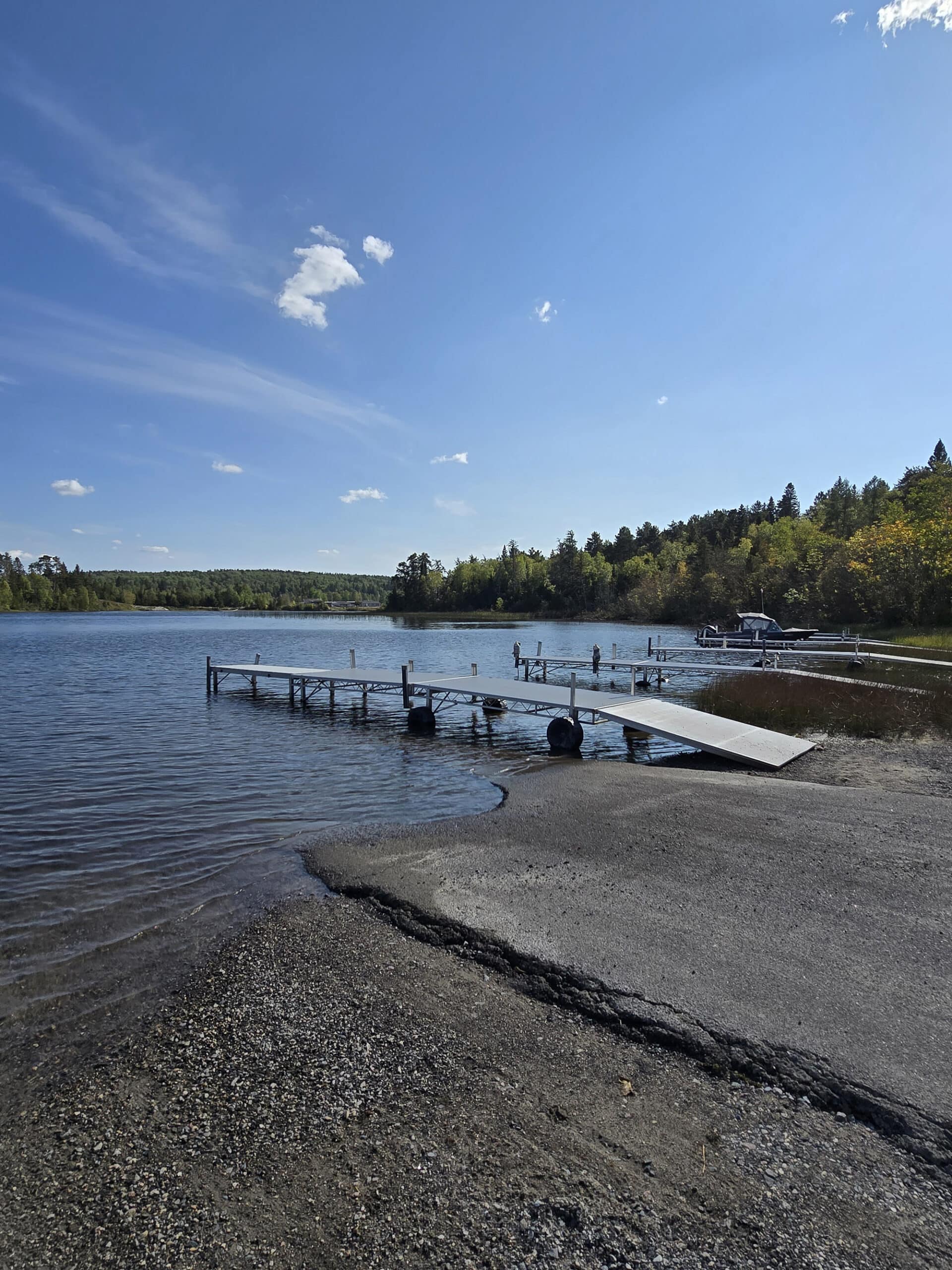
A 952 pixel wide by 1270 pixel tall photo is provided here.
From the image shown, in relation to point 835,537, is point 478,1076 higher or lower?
lower

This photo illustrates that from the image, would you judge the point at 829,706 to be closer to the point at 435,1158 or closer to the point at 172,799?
the point at 172,799

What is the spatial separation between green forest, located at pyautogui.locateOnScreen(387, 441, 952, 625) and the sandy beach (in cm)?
5132

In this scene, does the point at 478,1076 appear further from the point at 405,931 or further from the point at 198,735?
the point at 198,735

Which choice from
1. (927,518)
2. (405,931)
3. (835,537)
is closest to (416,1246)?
(405,931)

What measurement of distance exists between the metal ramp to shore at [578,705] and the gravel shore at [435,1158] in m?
10.3

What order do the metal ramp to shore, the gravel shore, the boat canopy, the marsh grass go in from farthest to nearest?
the boat canopy < the marsh grass < the metal ramp to shore < the gravel shore

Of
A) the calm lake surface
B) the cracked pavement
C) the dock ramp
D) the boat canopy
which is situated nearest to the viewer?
the cracked pavement

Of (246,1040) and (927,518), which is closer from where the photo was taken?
(246,1040)

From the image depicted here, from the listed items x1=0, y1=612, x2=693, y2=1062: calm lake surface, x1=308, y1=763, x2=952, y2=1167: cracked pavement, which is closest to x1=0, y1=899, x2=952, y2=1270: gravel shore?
x1=308, y1=763, x2=952, y2=1167: cracked pavement

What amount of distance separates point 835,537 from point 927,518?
26824 mm

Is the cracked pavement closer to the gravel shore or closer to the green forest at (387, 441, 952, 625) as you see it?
the gravel shore

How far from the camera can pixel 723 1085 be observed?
395cm

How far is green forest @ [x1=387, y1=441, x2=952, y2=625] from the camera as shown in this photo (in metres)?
52.4

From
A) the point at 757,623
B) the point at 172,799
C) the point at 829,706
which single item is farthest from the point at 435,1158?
the point at 757,623
